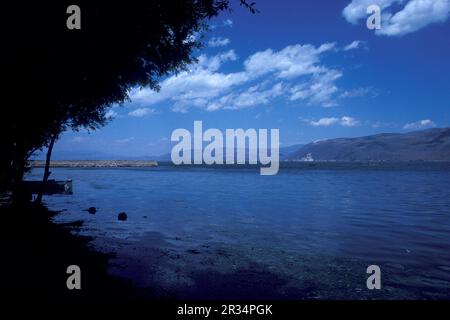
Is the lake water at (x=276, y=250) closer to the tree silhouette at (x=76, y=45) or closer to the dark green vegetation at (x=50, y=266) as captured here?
the dark green vegetation at (x=50, y=266)

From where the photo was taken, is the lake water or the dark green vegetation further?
the lake water

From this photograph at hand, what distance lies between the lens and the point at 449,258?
16.5 m

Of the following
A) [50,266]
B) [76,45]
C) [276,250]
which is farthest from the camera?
[276,250]

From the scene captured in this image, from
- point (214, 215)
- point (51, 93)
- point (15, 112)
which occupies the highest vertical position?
point (51, 93)

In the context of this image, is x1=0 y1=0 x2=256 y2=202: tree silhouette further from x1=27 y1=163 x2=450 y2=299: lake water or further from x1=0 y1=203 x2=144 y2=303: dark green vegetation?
x1=27 y1=163 x2=450 y2=299: lake water

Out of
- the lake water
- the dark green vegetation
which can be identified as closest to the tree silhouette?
the dark green vegetation

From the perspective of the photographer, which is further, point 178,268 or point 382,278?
point 178,268

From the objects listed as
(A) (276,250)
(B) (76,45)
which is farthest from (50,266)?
(A) (276,250)

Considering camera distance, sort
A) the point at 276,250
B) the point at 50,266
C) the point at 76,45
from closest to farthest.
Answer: the point at 76,45
the point at 50,266
the point at 276,250

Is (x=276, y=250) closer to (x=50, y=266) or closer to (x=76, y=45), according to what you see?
(x=50, y=266)

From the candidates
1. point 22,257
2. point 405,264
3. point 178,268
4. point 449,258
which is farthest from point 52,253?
point 449,258

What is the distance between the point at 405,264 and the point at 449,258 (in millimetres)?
2854
